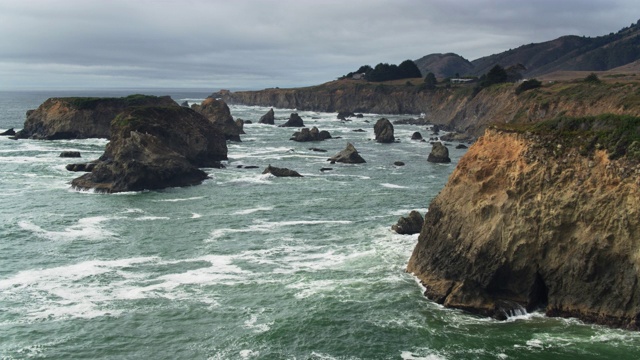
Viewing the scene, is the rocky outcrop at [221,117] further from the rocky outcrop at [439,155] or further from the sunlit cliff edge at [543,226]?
the sunlit cliff edge at [543,226]

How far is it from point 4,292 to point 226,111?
97.7 metres

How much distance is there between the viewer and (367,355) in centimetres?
2898

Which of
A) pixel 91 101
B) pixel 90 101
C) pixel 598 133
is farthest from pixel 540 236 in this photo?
pixel 90 101

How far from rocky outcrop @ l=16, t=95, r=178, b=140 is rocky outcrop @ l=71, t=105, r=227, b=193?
38957 millimetres

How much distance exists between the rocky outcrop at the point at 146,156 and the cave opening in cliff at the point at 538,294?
49613mm

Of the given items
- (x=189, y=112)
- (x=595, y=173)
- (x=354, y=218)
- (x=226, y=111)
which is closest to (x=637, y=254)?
(x=595, y=173)

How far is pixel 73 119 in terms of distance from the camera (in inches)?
4744

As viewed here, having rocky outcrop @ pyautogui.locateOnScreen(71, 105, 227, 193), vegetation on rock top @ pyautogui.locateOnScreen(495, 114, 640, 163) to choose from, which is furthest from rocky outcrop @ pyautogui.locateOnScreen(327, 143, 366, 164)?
vegetation on rock top @ pyautogui.locateOnScreen(495, 114, 640, 163)

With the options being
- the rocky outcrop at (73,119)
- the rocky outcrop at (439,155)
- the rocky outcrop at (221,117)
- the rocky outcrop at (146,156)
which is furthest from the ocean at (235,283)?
the rocky outcrop at (221,117)

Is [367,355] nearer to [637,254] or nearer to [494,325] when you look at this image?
[494,325]

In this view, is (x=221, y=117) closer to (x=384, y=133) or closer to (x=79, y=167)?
(x=384, y=133)

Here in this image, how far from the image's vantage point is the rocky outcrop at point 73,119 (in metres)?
120

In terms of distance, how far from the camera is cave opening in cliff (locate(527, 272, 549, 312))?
33544 millimetres

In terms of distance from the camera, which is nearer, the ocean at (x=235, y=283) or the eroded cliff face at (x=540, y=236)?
the ocean at (x=235, y=283)
